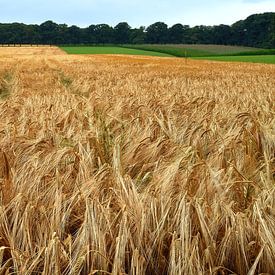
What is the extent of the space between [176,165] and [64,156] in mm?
803

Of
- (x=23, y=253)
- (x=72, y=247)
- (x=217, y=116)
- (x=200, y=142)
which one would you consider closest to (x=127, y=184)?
(x=72, y=247)

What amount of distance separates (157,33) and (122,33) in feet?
35.5

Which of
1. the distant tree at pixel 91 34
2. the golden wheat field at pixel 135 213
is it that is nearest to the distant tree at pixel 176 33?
the distant tree at pixel 91 34

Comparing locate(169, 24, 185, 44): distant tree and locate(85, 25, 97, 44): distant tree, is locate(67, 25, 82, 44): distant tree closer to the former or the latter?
locate(85, 25, 97, 44): distant tree

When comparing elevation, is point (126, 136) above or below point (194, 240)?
below

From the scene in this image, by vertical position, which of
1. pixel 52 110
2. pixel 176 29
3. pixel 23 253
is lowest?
pixel 176 29

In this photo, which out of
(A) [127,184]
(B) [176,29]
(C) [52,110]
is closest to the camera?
(A) [127,184]

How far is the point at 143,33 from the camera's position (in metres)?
145

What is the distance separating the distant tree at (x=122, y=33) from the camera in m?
146

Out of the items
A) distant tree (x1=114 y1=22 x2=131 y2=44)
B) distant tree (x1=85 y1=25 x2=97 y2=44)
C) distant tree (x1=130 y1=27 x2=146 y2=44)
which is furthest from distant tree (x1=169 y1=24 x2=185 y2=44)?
distant tree (x1=85 y1=25 x2=97 y2=44)

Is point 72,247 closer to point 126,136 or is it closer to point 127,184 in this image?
point 127,184

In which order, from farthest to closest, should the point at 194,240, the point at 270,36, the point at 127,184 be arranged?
the point at 270,36 → the point at 127,184 → the point at 194,240

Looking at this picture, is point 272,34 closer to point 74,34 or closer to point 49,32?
point 74,34

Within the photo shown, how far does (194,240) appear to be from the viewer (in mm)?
2055
